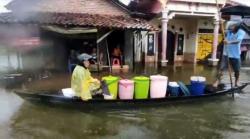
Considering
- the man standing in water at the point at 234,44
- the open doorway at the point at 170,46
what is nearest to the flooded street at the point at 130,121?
the man standing in water at the point at 234,44

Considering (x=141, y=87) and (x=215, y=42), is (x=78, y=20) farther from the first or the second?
(x=215, y=42)

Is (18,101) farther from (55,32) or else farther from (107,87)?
(55,32)

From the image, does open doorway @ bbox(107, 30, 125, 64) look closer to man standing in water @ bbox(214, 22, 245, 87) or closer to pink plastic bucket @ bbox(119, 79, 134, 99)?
man standing in water @ bbox(214, 22, 245, 87)

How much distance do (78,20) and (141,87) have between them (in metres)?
Answer: 7.22

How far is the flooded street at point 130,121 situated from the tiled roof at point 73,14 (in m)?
5.75

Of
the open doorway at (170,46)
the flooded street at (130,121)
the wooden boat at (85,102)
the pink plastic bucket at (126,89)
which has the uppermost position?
the open doorway at (170,46)

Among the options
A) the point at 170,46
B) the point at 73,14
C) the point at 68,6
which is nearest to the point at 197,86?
the point at 73,14

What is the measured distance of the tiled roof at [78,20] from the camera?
14258 mm

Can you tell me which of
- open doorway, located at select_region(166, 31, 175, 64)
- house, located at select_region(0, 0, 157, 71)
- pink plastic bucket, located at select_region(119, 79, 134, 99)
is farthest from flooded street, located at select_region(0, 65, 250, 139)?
open doorway, located at select_region(166, 31, 175, 64)

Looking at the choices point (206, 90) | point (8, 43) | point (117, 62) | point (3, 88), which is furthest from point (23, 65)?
point (206, 90)

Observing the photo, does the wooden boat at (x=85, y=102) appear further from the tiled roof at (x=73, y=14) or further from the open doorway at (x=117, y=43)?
the open doorway at (x=117, y=43)

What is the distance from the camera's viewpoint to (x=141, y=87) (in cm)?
898

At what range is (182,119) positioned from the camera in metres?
8.20

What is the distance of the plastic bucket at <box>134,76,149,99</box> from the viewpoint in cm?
896
